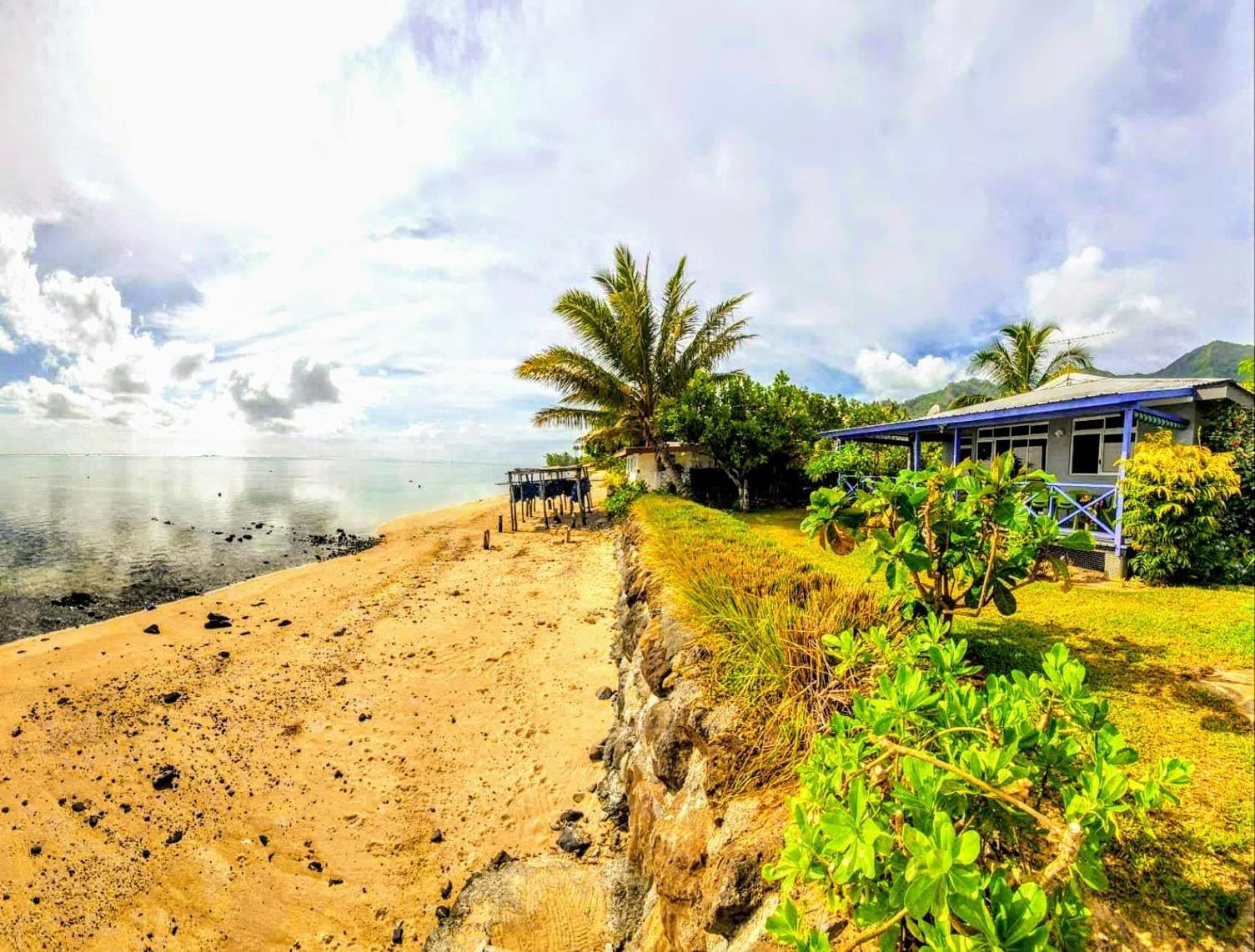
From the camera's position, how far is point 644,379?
18500mm

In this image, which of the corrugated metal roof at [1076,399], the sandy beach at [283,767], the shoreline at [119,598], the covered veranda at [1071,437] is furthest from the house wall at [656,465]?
the shoreline at [119,598]

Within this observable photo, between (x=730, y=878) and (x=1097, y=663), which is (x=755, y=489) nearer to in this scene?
(x=1097, y=663)

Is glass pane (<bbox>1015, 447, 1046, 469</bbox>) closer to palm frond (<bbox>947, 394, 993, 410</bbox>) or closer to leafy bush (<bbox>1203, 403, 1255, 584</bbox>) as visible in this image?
leafy bush (<bbox>1203, 403, 1255, 584</bbox>)

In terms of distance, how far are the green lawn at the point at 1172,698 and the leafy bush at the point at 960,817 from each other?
30.8 inches

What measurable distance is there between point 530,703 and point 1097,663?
6.49 m

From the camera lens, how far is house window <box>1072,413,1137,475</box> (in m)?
11.4

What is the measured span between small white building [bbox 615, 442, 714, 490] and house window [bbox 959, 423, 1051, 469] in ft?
27.3

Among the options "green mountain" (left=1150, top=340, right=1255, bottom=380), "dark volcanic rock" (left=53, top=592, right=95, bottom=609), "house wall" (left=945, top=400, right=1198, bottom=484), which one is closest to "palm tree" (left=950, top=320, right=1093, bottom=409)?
"house wall" (left=945, top=400, right=1198, bottom=484)

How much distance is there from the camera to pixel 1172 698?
4.03 metres

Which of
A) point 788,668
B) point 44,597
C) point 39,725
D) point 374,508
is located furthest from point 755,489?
point 374,508

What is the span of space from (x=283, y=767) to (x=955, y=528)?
7.62 metres

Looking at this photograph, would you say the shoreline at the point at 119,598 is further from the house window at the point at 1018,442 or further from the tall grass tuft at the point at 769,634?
the house window at the point at 1018,442

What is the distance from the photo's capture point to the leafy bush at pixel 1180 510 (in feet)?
25.0

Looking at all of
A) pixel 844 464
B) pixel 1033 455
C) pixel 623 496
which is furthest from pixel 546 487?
pixel 1033 455
